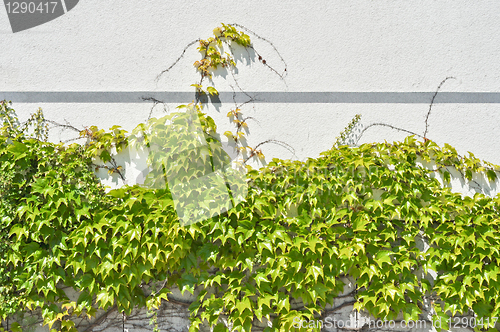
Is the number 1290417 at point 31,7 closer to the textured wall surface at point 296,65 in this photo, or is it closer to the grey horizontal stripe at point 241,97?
the textured wall surface at point 296,65

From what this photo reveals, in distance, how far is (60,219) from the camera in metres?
2.46

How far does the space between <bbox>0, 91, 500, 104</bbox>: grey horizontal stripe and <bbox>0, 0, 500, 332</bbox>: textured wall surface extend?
0.4 inches

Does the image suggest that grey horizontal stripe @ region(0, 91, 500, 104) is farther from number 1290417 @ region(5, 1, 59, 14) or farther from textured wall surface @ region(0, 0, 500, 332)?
number 1290417 @ region(5, 1, 59, 14)

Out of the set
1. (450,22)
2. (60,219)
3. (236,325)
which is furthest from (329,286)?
(450,22)

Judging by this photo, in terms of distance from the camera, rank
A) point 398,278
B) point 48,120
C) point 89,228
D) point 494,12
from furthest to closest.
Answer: point 494,12 → point 48,120 → point 398,278 → point 89,228

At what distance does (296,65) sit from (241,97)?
616 mm

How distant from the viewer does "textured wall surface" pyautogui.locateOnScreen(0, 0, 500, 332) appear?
286cm

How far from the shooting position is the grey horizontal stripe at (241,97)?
2.85 metres

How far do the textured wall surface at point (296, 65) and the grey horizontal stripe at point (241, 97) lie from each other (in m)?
0.01

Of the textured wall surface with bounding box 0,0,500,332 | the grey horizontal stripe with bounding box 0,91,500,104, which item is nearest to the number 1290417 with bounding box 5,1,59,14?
the textured wall surface with bounding box 0,0,500,332

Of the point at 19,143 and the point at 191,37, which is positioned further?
the point at 191,37

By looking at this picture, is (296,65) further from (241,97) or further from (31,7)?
(31,7)

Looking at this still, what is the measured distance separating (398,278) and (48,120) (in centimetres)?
347

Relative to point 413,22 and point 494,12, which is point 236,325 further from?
point 494,12
